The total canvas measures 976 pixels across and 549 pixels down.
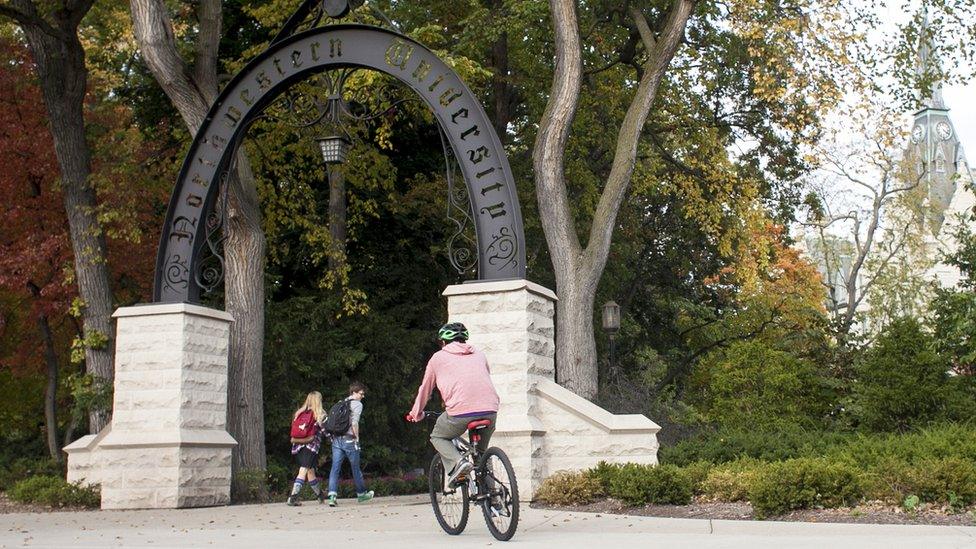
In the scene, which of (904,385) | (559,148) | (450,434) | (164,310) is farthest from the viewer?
(904,385)

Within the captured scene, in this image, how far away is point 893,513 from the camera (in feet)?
30.2

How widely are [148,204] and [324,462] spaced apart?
6.55 m

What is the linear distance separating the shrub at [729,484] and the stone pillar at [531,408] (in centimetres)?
137

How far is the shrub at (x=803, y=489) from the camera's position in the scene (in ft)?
31.0

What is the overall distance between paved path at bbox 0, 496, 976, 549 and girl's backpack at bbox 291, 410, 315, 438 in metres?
2.76

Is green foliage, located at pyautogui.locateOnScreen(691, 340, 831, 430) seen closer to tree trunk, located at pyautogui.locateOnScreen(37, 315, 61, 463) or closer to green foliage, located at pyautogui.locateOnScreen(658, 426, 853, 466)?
green foliage, located at pyautogui.locateOnScreen(658, 426, 853, 466)

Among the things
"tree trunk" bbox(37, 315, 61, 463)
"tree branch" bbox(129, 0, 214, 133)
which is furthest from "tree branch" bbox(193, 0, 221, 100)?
"tree trunk" bbox(37, 315, 61, 463)

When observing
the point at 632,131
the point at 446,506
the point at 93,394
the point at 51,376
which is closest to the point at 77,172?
the point at 93,394

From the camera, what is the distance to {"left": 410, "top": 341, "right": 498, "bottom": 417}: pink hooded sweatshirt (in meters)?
8.85

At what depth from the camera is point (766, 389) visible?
2389 centimetres

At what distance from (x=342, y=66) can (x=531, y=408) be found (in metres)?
5.03

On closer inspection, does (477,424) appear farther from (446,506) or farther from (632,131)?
(632,131)

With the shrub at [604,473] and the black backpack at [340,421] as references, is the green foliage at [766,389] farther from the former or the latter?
the shrub at [604,473]

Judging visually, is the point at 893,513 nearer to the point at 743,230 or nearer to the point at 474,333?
the point at 474,333
